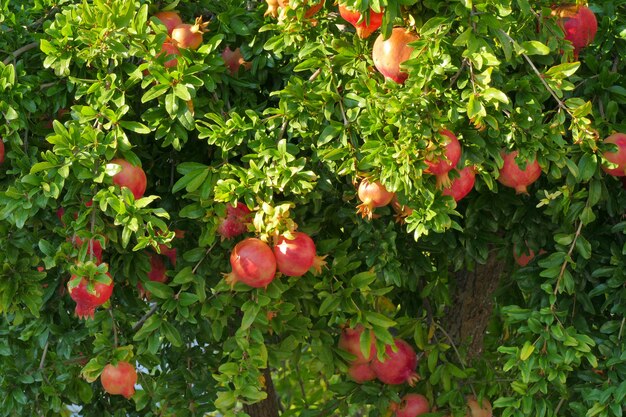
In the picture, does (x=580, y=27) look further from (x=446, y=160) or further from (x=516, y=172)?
(x=446, y=160)

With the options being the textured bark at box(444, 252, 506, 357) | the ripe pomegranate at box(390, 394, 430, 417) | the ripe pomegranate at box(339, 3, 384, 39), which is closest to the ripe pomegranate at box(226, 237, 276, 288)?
the ripe pomegranate at box(339, 3, 384, 39)

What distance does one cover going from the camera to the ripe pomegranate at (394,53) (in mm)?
1908

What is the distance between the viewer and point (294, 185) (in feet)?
6.59

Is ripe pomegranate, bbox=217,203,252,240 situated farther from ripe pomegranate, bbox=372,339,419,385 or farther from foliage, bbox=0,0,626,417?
ripe pomegranate, bbox=372,339,419,385

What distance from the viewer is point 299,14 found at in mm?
2037

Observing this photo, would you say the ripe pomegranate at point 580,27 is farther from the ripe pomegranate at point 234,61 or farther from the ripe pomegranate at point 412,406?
the ripe pomegranate at point 412,406

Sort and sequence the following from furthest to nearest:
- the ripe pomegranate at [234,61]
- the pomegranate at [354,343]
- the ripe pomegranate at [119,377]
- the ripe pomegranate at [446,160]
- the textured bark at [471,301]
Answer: the textured bark at [471,301] → the pomegranate at [354,343] → the ripe pomegranate at [234,61] → the ripe pomegranate at [119,377] → the ripe pomegranate at [446,160]

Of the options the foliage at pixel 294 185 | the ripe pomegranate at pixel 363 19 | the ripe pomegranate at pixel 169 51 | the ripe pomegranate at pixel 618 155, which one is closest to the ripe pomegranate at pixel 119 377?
the foliage at pixel 294 185

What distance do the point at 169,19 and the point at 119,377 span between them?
79 centimetres

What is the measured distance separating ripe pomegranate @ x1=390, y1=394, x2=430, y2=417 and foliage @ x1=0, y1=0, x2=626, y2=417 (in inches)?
1.6

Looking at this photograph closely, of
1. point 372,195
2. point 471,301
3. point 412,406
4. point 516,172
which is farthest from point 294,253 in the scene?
point 471,301

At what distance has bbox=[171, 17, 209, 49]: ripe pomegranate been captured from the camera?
220cm

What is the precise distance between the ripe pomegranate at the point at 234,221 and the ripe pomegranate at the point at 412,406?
740mm

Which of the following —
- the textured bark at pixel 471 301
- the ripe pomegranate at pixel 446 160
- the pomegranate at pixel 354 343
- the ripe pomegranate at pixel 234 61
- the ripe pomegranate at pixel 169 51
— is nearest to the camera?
the ripe pomegranate at pixel 446 160
